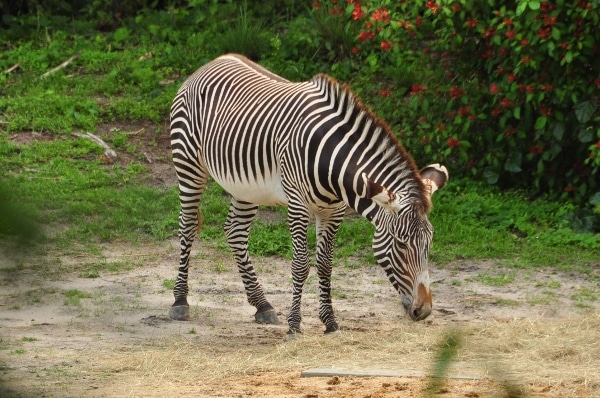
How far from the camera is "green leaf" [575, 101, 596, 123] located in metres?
9.41

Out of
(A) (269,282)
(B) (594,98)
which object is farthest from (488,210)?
(A) (269,282)

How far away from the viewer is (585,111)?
9.45 metres

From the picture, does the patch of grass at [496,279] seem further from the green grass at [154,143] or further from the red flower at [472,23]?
the red flower at [472,23]

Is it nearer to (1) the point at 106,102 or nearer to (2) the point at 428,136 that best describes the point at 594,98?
(2) the point at 428,136

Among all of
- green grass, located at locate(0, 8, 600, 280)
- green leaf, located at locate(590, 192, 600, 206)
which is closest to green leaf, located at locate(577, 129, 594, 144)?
green leaf, located at locate(590, 192, 600, 206)

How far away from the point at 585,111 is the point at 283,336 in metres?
4.05

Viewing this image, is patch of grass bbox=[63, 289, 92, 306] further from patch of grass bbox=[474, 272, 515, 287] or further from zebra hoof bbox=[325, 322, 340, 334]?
patch of grass bbox=[474, 272, 515, 287]

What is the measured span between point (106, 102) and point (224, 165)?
17.8 ft

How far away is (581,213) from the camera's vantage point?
31.6ft

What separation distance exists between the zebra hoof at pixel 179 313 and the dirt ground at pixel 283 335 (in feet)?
0.32

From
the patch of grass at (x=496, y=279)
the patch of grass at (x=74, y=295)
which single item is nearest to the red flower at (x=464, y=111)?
the patch of grass at (x=496, y=279)

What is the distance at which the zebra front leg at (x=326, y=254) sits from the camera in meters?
7.12

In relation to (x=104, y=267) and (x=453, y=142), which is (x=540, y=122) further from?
(x=104, y=267)

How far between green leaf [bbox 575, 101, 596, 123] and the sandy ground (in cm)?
164
